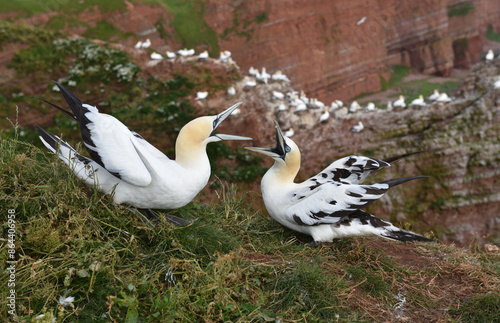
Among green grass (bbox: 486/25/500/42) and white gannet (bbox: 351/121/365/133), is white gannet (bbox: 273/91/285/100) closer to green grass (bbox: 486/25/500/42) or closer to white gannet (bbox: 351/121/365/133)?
white gannet (bbox: 351/121/365/133)

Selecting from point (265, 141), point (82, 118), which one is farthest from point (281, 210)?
point (265, 141)

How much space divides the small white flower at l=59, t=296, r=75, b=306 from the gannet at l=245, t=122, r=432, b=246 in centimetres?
227

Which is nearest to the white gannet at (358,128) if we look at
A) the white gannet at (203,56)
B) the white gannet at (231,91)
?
the white gannet at (231,91)

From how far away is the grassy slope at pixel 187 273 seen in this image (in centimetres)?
318

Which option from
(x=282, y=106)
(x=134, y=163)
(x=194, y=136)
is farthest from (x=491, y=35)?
(x=134, y=163)

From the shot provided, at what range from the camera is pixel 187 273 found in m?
3.55

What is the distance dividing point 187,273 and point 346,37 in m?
38.5

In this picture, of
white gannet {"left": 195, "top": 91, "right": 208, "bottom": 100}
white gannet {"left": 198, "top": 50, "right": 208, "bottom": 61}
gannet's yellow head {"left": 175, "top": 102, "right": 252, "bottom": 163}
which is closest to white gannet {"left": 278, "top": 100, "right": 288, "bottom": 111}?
white gannet {"left": 195, "top": 91, "right": 208, "bottom": 100}

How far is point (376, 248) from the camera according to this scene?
4730 mm

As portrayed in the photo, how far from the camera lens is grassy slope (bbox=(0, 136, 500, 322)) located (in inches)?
125

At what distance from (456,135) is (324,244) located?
13.4 meters

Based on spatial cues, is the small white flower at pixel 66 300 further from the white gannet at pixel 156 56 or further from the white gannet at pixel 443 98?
the white gannet at pixel 443 98

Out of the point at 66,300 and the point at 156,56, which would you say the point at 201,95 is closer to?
the point at 156,56

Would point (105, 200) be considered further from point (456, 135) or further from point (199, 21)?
point (199, 21)
